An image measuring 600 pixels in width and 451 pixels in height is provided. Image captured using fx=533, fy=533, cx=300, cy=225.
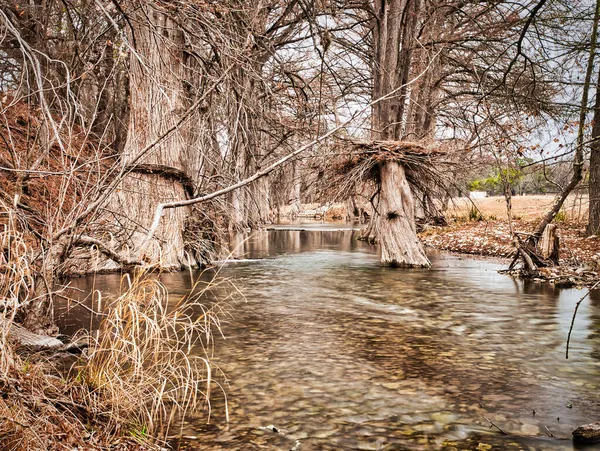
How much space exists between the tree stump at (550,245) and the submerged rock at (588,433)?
7495mm

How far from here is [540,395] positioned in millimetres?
3904

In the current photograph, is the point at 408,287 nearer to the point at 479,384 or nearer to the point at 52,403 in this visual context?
the point at 479,384

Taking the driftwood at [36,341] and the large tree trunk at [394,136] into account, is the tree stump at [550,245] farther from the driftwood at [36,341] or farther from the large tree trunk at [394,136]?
the driftwood at [36,341]

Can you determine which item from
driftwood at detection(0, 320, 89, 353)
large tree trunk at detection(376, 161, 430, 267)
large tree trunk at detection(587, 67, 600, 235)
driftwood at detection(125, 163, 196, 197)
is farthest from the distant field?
driftwood at detection(0, 320, 89, 353)

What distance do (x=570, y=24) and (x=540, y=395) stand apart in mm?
8801

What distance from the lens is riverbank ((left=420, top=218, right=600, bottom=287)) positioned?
9.45m

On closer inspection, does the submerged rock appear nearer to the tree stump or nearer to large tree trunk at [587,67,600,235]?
the tree stump

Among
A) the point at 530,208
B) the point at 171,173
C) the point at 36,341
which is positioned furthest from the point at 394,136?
the point at 36,341

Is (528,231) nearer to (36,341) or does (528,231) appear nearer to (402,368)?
(402,368)

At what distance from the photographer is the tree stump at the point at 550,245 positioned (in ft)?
32.8

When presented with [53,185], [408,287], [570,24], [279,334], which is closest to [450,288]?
[408,287]

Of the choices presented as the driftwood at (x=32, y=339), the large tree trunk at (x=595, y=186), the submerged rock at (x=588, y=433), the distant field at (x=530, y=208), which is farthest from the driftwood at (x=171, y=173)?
the large tree trunk at (x=595, y=186)

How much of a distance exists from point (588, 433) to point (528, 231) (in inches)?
496

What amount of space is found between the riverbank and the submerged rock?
20.5 ft
